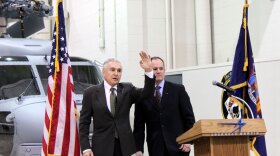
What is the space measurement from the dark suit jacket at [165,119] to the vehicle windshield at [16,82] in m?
1.95

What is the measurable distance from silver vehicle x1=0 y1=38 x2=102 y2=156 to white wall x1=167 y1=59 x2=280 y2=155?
1.39m

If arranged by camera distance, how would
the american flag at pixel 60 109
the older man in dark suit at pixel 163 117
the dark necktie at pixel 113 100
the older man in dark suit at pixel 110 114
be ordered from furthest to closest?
the american flag at pixel 60 109, the older man in dark suit at pixel 163 117, the dark necktie at pixel 113 100, the older man in dark suit at pixel 110 114

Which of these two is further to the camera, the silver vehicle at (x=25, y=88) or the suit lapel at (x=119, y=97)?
the silver vehicle at (x=25, y=88)

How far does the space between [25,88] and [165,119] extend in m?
2.36

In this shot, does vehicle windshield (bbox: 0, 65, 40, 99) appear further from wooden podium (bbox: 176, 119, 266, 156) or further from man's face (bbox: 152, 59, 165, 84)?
wooden podium (bbox: 176, 119, 266, 156)

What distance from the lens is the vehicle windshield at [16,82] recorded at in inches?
232

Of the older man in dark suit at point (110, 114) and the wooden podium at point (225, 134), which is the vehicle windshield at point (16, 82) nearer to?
the older man in dark suit at point (110, 114)

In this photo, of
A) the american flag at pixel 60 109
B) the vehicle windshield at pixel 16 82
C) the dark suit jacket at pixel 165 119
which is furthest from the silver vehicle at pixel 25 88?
the dark suit jacket at pixel 165 119

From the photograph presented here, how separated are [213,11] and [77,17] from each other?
4.39m

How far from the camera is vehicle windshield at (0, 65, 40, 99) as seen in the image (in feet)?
19.4

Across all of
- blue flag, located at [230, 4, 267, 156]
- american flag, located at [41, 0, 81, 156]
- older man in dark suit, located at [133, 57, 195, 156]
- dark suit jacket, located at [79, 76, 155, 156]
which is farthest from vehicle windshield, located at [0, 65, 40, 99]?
blue flag, located at [230, 4, 267, 156]

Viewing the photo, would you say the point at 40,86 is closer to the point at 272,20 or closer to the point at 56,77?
the point at 56,77

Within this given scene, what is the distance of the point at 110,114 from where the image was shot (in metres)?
4.12

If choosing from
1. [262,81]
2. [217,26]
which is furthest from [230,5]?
[262,81]
